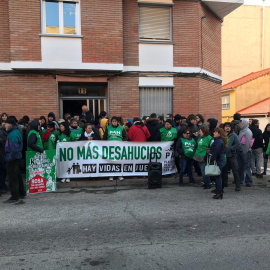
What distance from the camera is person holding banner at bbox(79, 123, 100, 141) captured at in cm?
848

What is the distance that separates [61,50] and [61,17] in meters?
1.27

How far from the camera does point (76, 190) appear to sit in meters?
8.09

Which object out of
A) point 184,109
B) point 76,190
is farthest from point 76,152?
point 184,109

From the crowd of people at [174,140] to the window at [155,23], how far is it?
4400 millimetres

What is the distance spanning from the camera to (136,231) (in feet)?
16.3

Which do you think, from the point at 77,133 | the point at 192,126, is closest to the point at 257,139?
the point at 192,126

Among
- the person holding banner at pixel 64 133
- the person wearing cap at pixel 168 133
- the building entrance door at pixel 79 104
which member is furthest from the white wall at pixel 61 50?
the person wearing cap at pixel 168 133

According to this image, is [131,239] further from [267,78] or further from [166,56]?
[267,78]

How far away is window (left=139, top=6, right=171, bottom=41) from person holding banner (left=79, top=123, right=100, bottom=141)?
17.6 feet

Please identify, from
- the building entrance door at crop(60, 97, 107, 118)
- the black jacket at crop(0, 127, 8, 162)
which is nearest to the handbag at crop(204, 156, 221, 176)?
the black jacket at crop(0, 127, 8, 162)

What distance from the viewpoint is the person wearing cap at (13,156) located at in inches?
268

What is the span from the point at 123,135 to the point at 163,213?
3.32m

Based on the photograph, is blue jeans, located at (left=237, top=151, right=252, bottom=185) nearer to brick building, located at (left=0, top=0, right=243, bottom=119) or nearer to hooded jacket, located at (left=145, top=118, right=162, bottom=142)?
hooded jacket, located at (left=145, top=118, right=162, bottom=142)

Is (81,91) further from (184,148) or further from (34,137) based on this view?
(184,148)
